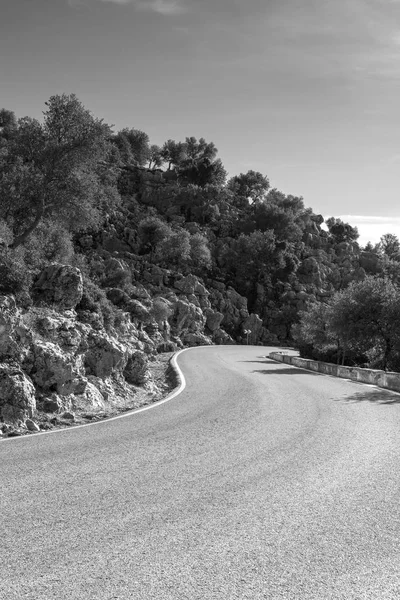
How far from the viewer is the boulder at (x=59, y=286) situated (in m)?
16.2

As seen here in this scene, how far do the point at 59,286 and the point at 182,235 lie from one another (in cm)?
7233

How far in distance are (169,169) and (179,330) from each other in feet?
261

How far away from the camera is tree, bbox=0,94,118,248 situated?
27.0m

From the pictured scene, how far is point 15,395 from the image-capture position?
36.4 ft

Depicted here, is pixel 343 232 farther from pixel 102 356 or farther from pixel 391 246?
pixel 102 356

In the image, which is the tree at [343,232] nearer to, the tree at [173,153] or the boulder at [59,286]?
the tree at [173,153]

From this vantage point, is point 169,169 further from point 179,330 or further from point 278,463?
point 278,463

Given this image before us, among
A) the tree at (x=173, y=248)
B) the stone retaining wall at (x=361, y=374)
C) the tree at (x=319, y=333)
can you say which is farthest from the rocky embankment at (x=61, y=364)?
the tree at (x=173, y=248)

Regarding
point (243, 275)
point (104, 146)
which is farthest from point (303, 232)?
point (104, 146)

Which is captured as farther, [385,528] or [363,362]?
[363,362]

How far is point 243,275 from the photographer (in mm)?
98625

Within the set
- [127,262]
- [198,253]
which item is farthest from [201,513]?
[198,253]

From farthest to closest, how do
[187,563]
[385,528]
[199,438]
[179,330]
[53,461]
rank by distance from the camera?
[179,330] < [199,438] < [53,461] < [385,528] < [187,563]

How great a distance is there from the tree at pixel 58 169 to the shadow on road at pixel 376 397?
725 inches
